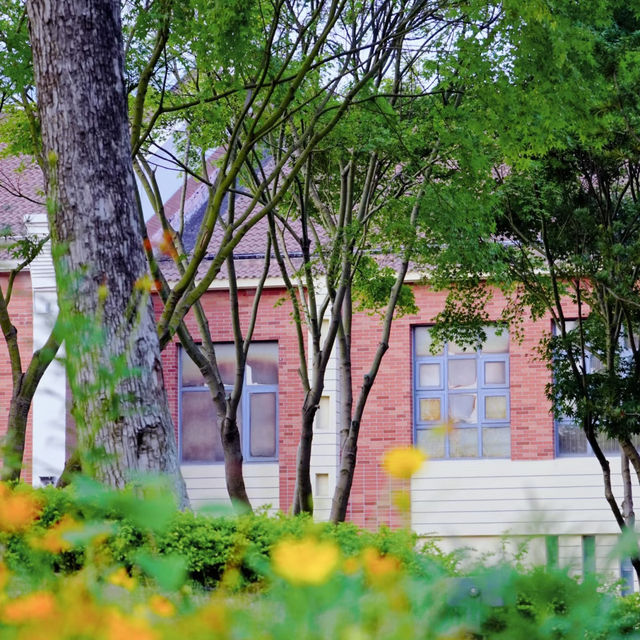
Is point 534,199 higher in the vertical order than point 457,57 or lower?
lower

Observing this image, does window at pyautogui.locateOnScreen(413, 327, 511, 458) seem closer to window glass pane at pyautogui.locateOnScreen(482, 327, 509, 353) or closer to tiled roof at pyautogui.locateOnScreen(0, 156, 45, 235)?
window glass pane at pyautogui.locateOnScreen(482, 327, 509, 353)

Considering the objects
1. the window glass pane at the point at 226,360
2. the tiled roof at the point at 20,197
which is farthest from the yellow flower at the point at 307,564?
the tiled roof at the point at 20,197

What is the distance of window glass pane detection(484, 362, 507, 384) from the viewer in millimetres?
19344

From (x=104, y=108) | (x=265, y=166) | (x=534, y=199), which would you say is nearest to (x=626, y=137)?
(x=534, y=199)

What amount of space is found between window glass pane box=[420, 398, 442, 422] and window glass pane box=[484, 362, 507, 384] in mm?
942

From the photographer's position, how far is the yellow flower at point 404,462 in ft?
5.64

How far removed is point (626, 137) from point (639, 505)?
24.4 ft

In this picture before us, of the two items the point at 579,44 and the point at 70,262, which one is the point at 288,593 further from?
the point at 579,44

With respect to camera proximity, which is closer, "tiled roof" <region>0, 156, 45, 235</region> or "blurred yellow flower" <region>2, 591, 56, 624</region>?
"blurred yellow flower" <region>2, 591, 56, 624</region>

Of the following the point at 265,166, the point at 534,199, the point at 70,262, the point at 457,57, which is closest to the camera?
the point at 70,262

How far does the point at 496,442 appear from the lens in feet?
63.4

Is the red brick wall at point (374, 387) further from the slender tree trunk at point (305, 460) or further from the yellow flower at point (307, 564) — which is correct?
the yellow flower at point (307, 564)

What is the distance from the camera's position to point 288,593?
5.22 feet

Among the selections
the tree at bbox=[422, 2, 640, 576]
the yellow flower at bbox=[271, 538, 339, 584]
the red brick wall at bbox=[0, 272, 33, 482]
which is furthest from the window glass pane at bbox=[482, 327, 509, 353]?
the yellow flower at bbox=[271, 538, 339, 584]
